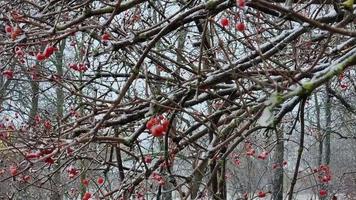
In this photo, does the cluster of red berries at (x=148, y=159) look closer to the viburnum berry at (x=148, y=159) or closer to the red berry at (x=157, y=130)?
the viburnum berry at (x=148, y=159)

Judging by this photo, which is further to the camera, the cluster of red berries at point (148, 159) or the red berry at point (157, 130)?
the cluster of red berries at point (148, 159)

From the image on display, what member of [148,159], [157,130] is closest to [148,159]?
[148,159]

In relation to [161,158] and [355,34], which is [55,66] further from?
[355,34]

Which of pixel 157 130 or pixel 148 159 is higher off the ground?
pixel 148 159

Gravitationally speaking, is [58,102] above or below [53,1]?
above

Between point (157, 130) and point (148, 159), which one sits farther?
point (148, 159)

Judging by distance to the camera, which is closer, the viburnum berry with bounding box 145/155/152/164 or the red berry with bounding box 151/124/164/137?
the red berry with bounding box 151/124/164/137

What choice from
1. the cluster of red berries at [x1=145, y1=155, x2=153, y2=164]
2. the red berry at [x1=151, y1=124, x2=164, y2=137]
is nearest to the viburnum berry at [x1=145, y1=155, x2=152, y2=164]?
the cluster of red berries at [x1=145, y1=155, x2=153, y2=164]

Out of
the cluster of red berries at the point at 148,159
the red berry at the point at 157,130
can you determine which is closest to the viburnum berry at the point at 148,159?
the cluster of red berries at the point at 148,159

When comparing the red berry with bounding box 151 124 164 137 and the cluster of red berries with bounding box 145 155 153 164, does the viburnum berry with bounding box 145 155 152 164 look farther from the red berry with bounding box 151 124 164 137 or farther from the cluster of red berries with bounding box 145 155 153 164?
the red berry with bounding box 151 124 164 137

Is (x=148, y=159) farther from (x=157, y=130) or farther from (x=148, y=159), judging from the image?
(x=157, y=130)

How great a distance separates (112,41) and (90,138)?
0.84 metres

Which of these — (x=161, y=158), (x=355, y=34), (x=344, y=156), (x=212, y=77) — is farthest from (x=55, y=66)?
(x=344, y=156)

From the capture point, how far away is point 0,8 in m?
4.55
